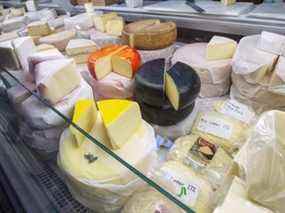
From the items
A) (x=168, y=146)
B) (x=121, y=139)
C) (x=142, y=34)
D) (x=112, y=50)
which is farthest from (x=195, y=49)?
(x=121, y=139)

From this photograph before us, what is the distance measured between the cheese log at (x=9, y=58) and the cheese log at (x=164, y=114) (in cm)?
45

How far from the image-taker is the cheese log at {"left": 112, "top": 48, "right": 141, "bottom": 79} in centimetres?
88

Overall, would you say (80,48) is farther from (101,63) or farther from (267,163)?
(267,163)

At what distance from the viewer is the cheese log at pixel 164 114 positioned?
750 millimetres

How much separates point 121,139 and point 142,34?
1.76 feet

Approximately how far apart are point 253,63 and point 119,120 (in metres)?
0.45

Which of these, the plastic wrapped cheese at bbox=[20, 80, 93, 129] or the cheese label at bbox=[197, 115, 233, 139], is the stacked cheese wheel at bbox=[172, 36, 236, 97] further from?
the plastic wrapped cheese at bbox=[20, 80, 93, 129]

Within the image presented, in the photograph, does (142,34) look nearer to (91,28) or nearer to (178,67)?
(178,67)

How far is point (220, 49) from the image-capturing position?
89 centimetres

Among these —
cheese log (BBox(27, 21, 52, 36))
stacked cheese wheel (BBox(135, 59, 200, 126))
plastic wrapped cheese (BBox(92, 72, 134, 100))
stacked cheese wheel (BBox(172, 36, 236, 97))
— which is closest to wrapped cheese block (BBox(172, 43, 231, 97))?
stacked cheese wheel (BBox(172, 36, 236, 97))

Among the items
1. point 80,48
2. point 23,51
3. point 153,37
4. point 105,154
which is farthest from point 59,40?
point 105,154

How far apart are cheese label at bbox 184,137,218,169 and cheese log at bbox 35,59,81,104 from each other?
39 cm

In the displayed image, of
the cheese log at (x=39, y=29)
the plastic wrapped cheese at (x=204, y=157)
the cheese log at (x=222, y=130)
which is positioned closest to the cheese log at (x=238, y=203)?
the plastic wrapped cheese at (x=204, y=157)

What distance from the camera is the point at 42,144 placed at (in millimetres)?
796
